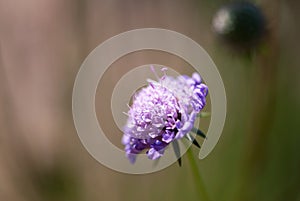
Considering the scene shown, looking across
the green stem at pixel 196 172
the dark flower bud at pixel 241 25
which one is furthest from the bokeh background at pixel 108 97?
the green stem at pixel 196 172

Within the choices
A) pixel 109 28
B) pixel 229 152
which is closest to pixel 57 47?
pixel 109 28

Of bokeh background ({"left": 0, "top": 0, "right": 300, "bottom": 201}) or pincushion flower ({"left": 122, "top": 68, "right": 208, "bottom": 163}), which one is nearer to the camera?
pincushion flower ({"left": 122, "top": 68, "right": 208, "bottom": 163})

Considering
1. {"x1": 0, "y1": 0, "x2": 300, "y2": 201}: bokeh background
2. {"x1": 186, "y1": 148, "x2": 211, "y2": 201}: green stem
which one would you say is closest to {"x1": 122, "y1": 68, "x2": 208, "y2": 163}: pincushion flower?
{"x1": 186, "y1": 148, "x2": 211, "y2": 201}: green stem

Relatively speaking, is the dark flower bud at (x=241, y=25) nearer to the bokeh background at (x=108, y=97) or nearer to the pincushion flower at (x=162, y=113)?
the bokeh background at (x=108, y=97)

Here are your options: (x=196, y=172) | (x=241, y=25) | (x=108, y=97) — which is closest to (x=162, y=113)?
(x=196, y=172)

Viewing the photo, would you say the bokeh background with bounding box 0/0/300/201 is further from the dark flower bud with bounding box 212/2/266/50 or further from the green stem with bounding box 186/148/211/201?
the green stem with bounding box 186/148/211/201

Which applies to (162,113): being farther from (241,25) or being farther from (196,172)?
(241,25)

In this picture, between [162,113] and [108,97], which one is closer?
[162,113]
